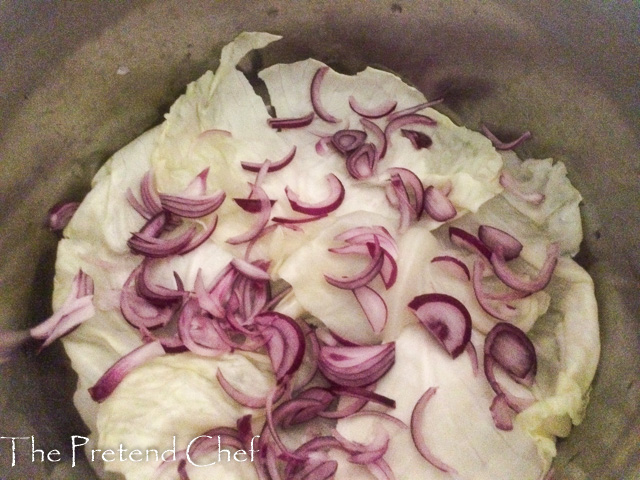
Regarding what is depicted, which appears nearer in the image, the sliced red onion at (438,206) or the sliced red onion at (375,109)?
the sliced red onion at (438,206)

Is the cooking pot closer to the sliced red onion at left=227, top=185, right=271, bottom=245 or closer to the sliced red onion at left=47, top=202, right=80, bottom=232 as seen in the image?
the sliced red onion at left=47, top=202, right=80, bottom=232

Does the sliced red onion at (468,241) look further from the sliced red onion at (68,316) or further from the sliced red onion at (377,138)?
the sliced red onion at (68,316)

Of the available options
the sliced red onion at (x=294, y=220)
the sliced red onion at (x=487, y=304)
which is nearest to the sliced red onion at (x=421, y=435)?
the sliced red onion at (x=487, y=304)

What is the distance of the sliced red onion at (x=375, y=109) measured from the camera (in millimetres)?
1498

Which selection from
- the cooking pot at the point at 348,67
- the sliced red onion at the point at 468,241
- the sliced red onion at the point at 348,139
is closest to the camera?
the cooking pot at the point at 348,67

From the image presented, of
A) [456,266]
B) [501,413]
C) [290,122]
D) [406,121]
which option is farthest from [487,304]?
[290,122]

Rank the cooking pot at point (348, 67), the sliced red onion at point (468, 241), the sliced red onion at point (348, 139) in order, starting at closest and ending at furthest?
the cooking pot at point (348, 67) < the sliced red onion at point (468, 241) < the sliced red onion at point (348, 139)

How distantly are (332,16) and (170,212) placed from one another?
2.35 feet

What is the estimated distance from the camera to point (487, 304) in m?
1.23

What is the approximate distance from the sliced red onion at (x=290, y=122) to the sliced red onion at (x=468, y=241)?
513 millimetres

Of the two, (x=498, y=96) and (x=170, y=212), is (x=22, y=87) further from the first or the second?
(x=498, y=96)

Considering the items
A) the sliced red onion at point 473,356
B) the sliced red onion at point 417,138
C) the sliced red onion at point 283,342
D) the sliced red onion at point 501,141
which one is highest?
the sliced red onion at point 501,141

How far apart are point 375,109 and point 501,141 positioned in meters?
0.39

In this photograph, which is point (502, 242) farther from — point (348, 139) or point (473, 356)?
point (348, 139)
